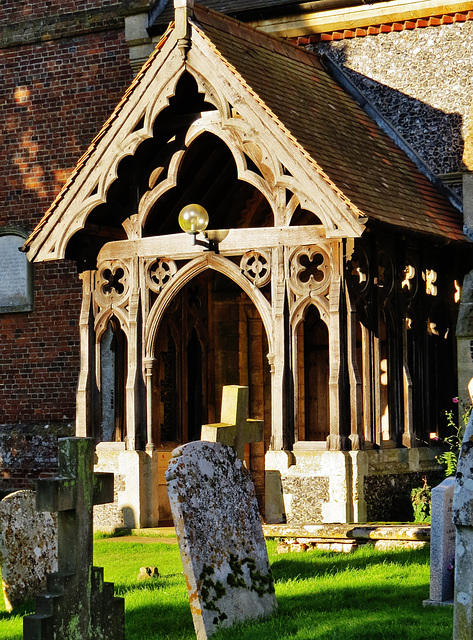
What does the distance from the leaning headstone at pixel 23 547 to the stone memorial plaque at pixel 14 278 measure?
8702mm

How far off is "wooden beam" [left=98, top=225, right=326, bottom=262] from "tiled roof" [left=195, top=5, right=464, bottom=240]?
722 millimetres

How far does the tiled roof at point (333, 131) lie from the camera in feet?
41.1

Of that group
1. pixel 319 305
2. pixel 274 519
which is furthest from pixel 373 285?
pixel 274 519

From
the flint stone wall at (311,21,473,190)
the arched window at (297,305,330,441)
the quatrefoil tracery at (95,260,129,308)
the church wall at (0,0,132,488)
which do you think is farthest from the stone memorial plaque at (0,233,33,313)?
the flint stone wall at (311,21,473,190)

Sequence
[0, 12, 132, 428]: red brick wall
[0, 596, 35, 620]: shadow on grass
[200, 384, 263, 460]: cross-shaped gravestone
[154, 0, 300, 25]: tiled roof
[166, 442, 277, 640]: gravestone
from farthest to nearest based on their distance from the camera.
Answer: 1. [0, 12, 132, 428]: red brick wall
2. [154, 0, 300, 25]: tiled roof
3. [200, 384, 263, 460]: cross-shaped gravestone
4. [0, 596, 35, 620]: shadow on grass
5. [166, 442, 277, 640]: gravestone

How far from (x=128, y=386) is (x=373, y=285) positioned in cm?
297

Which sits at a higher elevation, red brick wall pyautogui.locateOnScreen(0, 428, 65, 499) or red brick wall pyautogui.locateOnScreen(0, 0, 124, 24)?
red brick wall pyautogui.locateOnScreen(0, 0, 124, 24)

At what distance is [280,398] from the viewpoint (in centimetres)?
1248

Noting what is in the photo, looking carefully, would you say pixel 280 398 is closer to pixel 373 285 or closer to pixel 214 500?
pixel 373 285

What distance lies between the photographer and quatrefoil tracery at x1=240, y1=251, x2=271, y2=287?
1276 cm

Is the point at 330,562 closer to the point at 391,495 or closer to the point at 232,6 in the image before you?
the point at 391,495

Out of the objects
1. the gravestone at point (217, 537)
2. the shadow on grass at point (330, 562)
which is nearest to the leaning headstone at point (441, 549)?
the gravestone at point (217, 537)

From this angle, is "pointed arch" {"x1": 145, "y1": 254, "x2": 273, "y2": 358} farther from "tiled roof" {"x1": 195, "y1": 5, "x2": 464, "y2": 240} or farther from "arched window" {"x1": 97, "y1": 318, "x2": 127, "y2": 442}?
"tiled roof" {"x1": 195, "y1": 5, "x2": 464, "y2": 240}

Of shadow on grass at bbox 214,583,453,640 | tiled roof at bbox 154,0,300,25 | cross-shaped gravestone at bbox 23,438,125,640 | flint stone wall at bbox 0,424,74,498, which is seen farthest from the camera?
flint stone wall at bbox 0,424,74,498
